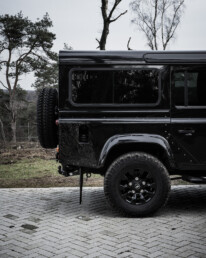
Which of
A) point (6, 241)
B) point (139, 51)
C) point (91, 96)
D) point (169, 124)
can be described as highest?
point (139, 51)

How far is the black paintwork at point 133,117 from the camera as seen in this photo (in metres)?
6.23

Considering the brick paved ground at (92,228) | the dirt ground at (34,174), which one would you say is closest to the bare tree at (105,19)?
the dirt ground at (34,174)

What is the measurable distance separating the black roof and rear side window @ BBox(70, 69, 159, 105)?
5.9 inches

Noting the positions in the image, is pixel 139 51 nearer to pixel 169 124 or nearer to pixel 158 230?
pixel 169 124

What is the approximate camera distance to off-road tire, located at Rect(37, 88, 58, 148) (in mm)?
6516

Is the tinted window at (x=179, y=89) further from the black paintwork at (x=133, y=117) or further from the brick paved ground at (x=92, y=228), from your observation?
the brick paved ground at (x=92, y=228)

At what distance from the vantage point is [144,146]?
6457 millimetres

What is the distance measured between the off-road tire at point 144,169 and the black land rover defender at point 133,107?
1.0 inches

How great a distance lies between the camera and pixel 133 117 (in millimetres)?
6273

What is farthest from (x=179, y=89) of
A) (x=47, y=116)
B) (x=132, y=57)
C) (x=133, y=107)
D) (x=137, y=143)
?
(x=47, y=116)

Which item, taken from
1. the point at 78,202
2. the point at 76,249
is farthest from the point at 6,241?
the point at 78,202

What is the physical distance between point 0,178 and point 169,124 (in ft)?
17.3

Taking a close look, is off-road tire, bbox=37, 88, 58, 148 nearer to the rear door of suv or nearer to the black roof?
the black roof

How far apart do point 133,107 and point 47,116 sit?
1.37m
